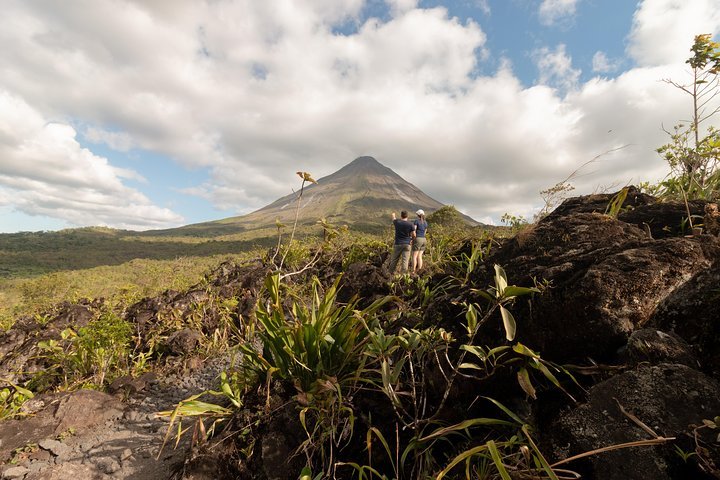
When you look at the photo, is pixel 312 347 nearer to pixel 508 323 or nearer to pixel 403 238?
pixel 508 323

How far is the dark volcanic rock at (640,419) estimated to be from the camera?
126 cm

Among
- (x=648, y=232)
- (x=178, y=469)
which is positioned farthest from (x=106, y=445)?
(x=648, y=232)

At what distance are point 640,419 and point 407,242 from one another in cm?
590

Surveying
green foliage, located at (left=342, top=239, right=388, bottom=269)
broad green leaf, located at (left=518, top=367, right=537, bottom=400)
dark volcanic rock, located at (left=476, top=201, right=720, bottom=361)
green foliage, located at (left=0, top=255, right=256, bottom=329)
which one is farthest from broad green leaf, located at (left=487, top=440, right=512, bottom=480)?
green foliage, located at (left=0, top=255, right=256, bottom=329)

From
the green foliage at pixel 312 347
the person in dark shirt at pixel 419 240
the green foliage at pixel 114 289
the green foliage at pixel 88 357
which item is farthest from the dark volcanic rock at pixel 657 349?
the green foliage at pixel 114 289

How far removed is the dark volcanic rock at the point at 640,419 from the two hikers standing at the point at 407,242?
209 inches

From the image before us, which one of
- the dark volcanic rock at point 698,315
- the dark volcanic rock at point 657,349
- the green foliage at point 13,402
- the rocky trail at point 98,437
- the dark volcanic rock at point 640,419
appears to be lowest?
the rocky trail at point 98,437

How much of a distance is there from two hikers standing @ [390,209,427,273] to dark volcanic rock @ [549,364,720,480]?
17.4ft

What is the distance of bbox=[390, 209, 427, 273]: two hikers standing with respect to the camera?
284 inches

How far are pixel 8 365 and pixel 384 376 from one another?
6822 millimetres

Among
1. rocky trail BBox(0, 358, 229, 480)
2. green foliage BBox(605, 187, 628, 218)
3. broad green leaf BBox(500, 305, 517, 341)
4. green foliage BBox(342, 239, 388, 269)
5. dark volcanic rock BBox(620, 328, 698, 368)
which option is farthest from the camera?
green foliage BBox(342, 239, 388, 269)

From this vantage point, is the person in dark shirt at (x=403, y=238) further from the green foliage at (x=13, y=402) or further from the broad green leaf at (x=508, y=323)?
the green foliage at (x=13, y=402)

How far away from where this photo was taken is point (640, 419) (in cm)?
137

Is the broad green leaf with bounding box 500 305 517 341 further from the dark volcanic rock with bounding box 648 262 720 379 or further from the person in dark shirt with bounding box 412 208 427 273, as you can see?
the person in dark shirt with bounding box 412 208 427 273
